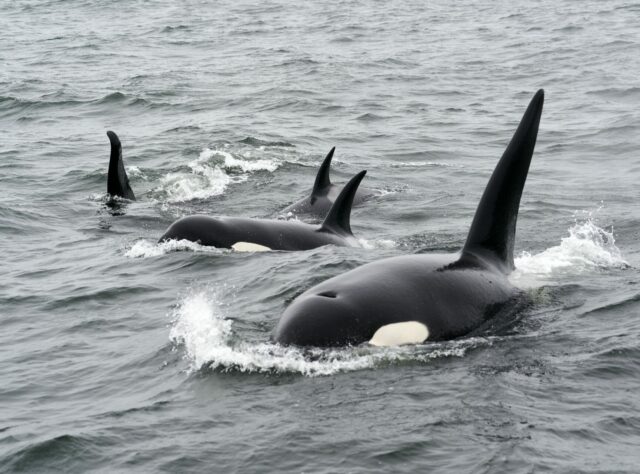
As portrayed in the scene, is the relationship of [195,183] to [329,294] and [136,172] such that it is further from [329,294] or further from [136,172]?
[329,294]

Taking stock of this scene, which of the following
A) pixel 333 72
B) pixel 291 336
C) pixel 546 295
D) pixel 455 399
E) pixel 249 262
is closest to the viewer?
pixel 455 399

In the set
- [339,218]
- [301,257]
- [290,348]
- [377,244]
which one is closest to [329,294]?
[290,348]

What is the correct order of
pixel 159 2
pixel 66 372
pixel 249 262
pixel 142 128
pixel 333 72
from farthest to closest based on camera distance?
pixel 159 2
pixel 333 72
pixel 142 128
pixel 249 262
pixel 66 372

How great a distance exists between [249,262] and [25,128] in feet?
51.0

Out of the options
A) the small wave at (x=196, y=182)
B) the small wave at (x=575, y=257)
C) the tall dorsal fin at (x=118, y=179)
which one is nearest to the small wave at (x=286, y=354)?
the small wave at (x=575, y=257)

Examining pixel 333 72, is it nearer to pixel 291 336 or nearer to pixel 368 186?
pixel 368 186

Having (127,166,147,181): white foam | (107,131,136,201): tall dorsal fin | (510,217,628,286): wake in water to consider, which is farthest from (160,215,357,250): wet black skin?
(127,166,147,181): white foam

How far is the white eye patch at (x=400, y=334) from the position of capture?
8031 mm

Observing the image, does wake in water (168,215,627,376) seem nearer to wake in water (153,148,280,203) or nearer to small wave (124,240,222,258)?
small wave (124,240,222,258)

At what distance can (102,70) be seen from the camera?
34.8 m

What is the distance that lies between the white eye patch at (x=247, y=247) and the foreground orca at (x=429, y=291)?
3.95 meters

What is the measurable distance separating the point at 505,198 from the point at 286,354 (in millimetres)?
2738

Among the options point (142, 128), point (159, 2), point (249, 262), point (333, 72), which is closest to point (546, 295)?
point (249, 262)

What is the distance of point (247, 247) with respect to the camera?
42.0ft
